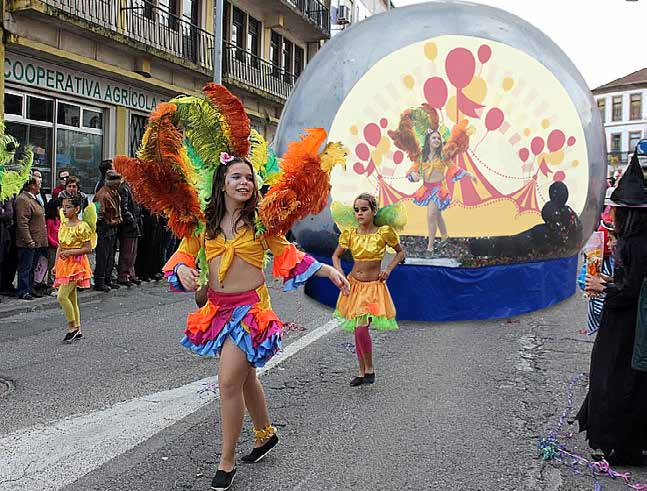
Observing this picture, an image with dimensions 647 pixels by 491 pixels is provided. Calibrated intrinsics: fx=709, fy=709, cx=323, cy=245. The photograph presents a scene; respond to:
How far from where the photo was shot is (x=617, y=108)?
65562mm

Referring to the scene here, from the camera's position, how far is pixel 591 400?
414 centimetres

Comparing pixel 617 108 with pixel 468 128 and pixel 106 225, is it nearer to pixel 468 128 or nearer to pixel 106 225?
pixel 106 225

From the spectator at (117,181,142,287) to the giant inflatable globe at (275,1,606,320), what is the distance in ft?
14.6

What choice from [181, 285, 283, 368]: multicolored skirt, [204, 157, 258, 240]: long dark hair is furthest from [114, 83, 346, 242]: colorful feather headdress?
[181, 285, 283, 368]: multicolored skirt

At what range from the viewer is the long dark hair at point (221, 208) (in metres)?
3.86

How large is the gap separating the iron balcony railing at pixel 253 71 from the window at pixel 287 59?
0.24ft

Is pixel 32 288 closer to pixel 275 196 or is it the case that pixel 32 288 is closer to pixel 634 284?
pixel 275 196

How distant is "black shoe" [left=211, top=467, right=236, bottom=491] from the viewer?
3.58m

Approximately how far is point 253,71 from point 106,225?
14051 millimetres

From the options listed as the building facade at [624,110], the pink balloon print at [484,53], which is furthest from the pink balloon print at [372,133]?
the building facade at [624,110]

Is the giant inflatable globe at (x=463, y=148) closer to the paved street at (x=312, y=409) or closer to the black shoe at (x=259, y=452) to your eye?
the paved street at (x=312, y=409)

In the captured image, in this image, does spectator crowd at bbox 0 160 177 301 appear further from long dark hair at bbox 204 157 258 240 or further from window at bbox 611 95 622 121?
window at bbox 611 95 622 121

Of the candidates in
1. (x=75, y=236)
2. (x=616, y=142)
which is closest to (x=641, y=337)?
(x=75, y=236)

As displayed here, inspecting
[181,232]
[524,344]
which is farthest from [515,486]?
[524,344]
